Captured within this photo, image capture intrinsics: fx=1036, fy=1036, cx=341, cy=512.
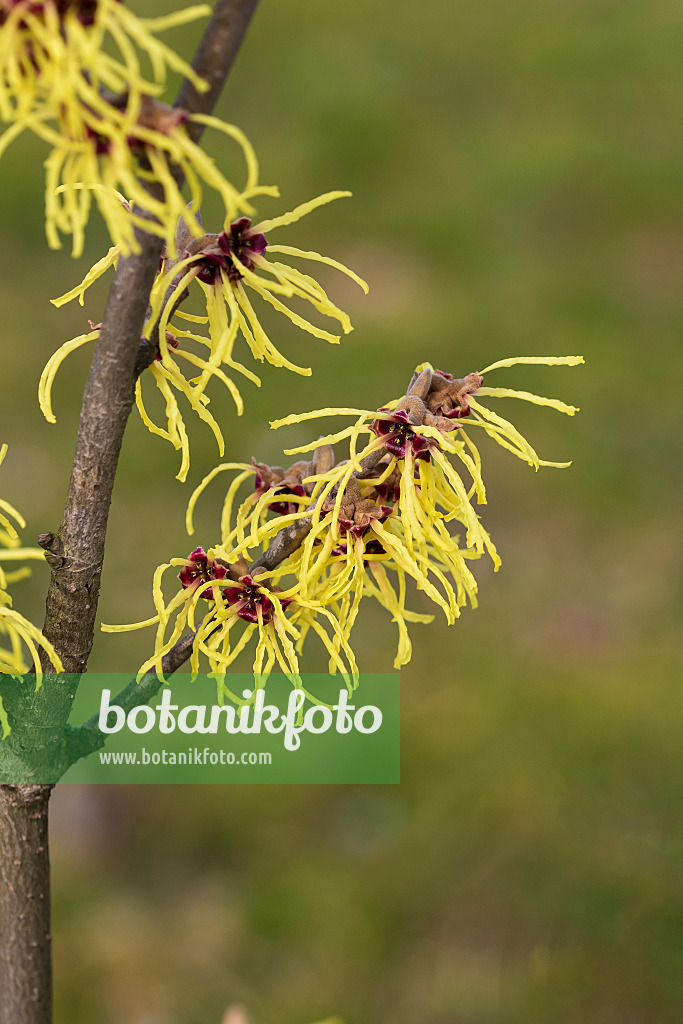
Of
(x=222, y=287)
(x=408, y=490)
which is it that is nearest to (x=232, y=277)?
(x=222, y=287)

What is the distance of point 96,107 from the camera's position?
1.01ft

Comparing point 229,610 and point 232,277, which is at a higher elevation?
point 232,277

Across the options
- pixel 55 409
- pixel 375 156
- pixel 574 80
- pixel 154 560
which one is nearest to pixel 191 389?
pixel 154 560

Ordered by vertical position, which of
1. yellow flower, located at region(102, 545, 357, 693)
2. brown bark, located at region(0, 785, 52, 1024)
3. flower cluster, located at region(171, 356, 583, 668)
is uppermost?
flower cluster, located at region(171, 356, 583, 668)

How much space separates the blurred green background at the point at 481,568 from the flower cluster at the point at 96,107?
92 cm

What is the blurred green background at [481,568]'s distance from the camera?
1.11 metres

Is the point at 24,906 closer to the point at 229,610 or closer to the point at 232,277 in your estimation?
the point at 229,610

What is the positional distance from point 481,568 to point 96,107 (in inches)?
53.5

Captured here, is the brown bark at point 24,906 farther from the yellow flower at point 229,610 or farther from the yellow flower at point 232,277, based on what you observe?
the yellow flower at point 232,277

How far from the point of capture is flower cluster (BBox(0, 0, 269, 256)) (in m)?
0.30

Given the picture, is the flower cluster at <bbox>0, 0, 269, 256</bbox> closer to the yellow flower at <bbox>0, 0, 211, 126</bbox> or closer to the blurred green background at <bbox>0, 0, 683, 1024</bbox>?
the yellow flower at <bbox>0, 0, 211, 126</bbox>

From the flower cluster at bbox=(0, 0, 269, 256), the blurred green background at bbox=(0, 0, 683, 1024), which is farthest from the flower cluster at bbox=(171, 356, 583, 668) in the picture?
the blurred green background at bbox=(0, 0, 683, 1024)

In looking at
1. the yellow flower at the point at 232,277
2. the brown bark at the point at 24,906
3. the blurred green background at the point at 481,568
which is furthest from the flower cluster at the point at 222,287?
the blurred green background at the point at 481,568

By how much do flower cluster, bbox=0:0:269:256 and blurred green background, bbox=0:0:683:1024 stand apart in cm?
92
